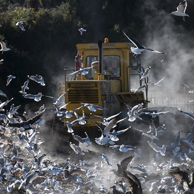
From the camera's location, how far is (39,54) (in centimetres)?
2608

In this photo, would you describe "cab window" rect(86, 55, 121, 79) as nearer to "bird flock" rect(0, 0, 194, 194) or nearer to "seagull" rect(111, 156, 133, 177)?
"bird flock" rect(0, 0, 194, 194)

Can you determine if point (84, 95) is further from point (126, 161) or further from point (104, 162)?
point (126, 161)

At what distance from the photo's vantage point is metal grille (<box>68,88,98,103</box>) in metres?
13.0

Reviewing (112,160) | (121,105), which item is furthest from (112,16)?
(112,160)

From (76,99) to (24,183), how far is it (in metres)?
3.87

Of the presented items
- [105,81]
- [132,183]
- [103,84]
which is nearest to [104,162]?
[103,84]

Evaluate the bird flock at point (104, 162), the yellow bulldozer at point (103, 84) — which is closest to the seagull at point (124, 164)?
the bird flock at point (104, 162)

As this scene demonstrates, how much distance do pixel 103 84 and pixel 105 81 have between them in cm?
16

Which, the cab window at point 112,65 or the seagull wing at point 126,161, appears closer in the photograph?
the seagull wing at point 126,161

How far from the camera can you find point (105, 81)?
43.8 feet

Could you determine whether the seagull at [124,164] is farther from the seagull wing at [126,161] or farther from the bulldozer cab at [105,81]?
the bulldozer cab at [105,81]

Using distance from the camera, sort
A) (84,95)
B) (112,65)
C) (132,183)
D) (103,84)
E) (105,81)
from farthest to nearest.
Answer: (112,65)
(105,81)
(103,84)
(84,95)
(132,183)

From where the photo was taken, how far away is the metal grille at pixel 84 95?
13.0 metres

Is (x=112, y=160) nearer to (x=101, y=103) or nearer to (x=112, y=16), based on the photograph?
(x=101, y=103)
